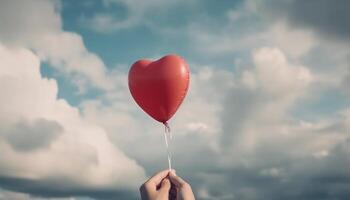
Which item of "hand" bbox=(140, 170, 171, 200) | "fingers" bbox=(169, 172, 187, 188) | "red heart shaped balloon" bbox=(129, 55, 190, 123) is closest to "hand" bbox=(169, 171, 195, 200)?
"fingers" bbox=(169, 172, 187, 188)

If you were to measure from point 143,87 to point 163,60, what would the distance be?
97.0 inches

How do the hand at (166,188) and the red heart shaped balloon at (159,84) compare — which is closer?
the hand at (166,188)

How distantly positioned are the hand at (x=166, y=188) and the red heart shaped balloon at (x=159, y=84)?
12.0 meters

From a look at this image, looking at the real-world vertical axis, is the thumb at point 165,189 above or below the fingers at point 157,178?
below

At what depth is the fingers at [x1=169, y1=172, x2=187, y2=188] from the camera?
9562 mm

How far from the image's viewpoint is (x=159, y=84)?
2280 cm

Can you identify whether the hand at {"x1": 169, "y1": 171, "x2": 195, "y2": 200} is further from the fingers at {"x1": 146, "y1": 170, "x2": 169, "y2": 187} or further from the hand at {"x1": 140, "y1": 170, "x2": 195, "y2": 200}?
the fingers at {"x1": 146, "y1": 170, "x2": 169, "y2": 187}

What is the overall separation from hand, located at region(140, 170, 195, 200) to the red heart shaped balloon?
1195 centimetres

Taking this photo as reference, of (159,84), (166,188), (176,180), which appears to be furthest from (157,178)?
(159,84)

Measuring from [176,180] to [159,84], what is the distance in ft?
43.2

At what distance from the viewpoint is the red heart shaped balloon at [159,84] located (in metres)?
22.6

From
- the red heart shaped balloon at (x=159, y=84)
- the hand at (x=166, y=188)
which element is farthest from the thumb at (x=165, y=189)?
the red heart shaped balloon at (x=159, y=84)

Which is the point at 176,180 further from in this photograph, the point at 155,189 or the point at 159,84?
the point at 159,84

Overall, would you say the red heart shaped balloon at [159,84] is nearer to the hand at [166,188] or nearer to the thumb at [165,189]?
the hand at [166,188]
